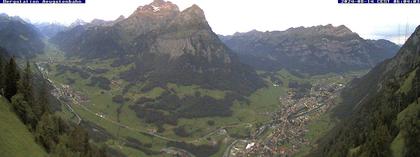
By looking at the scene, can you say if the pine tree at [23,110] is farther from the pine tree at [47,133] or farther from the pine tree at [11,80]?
the pine tree at [11,80]

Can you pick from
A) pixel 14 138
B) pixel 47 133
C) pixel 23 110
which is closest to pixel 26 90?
pixel 23 110

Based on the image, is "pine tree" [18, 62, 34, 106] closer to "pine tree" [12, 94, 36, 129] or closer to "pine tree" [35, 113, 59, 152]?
"pine tree" [35, 113, 59, 152]

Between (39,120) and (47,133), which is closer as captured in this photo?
(47,133)

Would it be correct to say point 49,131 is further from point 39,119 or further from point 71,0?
point 71,0

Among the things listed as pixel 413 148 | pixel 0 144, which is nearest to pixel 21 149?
pixel 0 144

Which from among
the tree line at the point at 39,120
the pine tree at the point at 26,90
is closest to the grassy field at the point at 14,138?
the tree line at the point at 39,120

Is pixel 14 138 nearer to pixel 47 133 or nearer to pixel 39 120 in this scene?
pixel 47 133

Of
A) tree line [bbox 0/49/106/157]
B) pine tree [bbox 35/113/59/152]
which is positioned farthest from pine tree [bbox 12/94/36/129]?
pine tree [bbox 35/113/59/152]
